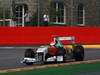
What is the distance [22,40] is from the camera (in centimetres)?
3347

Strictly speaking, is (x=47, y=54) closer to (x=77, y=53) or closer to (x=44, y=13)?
(x=77, y=53)

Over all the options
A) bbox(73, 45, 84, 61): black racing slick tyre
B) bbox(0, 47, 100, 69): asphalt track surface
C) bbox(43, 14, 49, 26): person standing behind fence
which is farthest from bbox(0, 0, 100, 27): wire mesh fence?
bbox(73, 45, 84, 61): black racing slick tyre

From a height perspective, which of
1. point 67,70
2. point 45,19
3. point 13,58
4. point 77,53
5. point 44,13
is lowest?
point 13,58

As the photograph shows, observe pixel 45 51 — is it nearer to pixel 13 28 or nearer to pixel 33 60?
pixel 33 60

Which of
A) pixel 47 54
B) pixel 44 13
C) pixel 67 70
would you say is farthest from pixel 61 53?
pixel 44 13

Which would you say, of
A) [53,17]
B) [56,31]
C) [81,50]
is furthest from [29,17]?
[81,50]

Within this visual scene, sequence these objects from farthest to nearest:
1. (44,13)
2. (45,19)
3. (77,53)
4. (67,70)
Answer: (44,13)
(45,19)
(77,53)
(67,70)

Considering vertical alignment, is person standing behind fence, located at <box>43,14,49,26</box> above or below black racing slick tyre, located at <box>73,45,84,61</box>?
above

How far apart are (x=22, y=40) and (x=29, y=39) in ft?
1.46

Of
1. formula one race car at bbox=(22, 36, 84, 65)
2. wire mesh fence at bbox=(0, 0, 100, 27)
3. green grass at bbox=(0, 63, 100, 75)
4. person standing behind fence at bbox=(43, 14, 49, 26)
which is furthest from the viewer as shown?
wire mesh fence at bbox=(0, 0, 100, 27)

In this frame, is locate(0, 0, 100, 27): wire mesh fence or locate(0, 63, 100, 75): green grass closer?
locate(0, 63, 100, 75): green grass

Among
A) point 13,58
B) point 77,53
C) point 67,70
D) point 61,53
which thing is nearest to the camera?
point 67,70

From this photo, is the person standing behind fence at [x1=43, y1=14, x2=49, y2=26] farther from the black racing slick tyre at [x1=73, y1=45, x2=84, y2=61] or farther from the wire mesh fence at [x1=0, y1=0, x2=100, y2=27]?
the black racing slick tyre at [x1=73, y1=45, x2=84, y2=61]

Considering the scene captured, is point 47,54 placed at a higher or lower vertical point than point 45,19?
lower
